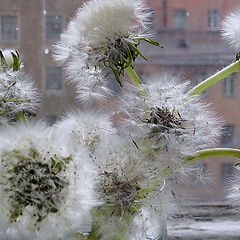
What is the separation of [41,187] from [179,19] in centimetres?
61

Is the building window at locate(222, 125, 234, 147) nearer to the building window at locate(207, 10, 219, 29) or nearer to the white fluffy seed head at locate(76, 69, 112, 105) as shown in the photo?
the building window at locate(207, 10, 219, 29)

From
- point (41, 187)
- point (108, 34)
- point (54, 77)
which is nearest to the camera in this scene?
point (41, 187)

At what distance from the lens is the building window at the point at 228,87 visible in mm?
891

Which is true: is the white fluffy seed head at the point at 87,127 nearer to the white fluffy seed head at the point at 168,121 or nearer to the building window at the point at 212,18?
the white fluffy seed head at the point at 168,121

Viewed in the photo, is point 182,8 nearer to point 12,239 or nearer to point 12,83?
point 12,83

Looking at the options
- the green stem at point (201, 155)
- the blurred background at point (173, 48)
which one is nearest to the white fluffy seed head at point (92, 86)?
the green stem at point (201, 155)

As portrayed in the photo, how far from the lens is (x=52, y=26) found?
36.6 inches

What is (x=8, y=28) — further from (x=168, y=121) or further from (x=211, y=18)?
(x=168, y=121)

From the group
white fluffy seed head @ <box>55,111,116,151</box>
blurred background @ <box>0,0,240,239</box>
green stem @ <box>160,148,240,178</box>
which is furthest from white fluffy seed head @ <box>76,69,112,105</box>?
blurred background @ <box>0,0,240,239</box>

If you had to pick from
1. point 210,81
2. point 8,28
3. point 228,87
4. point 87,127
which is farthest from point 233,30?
point 8,28

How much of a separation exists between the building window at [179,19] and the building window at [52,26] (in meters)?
0.19

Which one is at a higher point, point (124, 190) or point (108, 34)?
point (108, 34)

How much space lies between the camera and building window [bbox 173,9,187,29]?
0.94 metres

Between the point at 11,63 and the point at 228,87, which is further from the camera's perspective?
the point at 228,87
